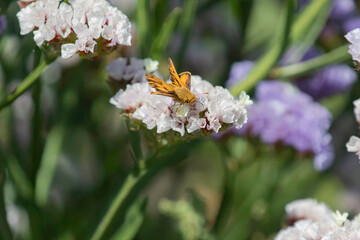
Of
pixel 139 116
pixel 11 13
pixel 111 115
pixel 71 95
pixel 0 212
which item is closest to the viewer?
pixel 139 116

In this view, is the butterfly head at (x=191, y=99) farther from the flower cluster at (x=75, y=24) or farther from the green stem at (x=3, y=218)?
the green stem at (x=3, y=218)

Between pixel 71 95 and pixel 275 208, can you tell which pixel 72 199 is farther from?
pixel 275 208

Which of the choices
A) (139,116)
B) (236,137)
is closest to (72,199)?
(236,137)

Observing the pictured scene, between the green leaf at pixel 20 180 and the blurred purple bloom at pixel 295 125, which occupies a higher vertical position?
the blurred purple bloom at pixel 295 125

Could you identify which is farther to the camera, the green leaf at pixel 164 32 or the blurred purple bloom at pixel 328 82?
the blurred purple bloom at pixel 328 82

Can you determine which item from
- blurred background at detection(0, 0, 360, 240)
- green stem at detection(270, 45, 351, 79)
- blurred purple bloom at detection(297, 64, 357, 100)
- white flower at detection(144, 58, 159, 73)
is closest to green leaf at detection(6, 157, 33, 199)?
blurred background at detection(0, 0, 360, 240)

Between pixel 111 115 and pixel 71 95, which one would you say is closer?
pixel 71 95

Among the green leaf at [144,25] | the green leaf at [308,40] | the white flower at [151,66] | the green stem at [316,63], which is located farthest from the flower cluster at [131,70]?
the green leaf at [308,40]

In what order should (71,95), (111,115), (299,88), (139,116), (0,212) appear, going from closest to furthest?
(139,116), (0,212), (71,95), (299,88), (111,115)

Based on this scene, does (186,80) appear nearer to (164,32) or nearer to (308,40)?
(164,32)
